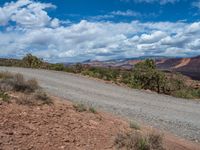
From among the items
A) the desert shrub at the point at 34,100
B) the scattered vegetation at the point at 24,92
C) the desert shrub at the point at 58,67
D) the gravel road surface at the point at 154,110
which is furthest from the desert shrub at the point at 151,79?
the desert shrub at the point at 34,100

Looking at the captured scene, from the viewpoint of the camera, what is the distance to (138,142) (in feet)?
27.2

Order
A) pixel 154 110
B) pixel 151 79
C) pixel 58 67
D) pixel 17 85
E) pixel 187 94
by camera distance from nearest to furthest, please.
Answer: pixel 17 85 < pixel 154 110 < pixel 187 94 < pixel 151 79 < pixel 58 67

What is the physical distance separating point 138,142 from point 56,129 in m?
1.94

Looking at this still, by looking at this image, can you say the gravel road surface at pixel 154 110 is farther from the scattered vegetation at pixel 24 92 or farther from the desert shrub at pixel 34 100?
the desert shrub at pixel 34 100

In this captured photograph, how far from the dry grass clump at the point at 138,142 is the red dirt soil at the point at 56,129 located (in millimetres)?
211

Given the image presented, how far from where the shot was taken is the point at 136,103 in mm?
17797

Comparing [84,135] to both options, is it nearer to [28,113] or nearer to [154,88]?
[28,113]

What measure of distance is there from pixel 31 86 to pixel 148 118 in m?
4.54

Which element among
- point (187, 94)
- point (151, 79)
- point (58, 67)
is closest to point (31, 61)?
point (58, 67)

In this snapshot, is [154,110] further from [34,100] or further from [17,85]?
[34,100]

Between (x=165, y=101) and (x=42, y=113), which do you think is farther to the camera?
(x=165, y=101)

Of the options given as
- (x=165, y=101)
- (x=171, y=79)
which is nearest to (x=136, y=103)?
(x=165, y=101)

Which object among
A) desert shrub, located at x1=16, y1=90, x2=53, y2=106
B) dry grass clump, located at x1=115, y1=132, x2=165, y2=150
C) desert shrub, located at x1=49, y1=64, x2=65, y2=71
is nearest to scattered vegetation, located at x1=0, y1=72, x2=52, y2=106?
desert shrub, located at x1=16, y1=90, x2=53, y2=106

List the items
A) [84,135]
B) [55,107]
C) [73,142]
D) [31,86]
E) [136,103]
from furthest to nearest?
[136,103], [31,86], [55,107], [84,135], [73,142]
